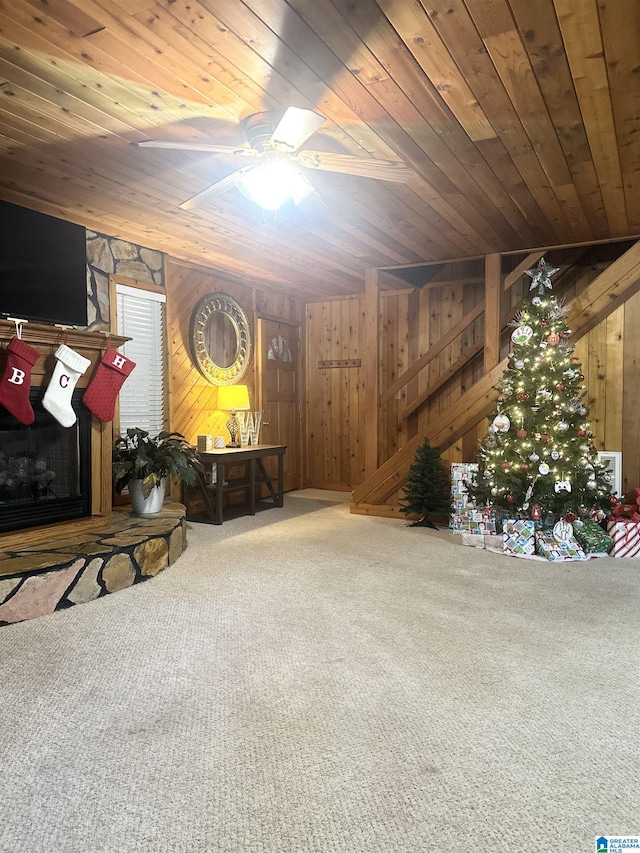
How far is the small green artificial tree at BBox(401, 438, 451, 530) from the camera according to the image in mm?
5016

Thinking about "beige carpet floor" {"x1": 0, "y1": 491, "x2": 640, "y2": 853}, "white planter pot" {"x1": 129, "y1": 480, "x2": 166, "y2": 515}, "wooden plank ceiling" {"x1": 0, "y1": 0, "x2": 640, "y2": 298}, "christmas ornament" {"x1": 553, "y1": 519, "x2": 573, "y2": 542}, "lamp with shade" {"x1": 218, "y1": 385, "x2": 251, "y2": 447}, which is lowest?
"beige carpet floor" {"x1": 0, "y1": 491, "x2": 640, "y2": 853}

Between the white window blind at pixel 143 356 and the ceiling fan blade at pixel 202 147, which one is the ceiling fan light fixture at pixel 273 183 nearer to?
the ceiling fan blade at pixel 202 147

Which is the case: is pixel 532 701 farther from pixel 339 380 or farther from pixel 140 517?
pixel 339 380

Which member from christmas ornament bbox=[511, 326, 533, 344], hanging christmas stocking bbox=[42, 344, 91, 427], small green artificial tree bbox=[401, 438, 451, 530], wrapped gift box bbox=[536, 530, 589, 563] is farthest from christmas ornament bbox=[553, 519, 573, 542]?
hanging christmas stocking bbox=[42, 344, 91, 427]

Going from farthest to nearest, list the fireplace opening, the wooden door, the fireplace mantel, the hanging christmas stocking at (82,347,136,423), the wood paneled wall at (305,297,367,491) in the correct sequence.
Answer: the wood paneled wall at (305,297,367,491)
the wooden door
the hanging christmas stocking at (82,347,136,423)
the fireplace opening
the fireplace mantel

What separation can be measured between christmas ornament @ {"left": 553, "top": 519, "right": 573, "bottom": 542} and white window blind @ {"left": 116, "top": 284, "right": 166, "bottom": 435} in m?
3.33

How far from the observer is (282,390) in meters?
6.90

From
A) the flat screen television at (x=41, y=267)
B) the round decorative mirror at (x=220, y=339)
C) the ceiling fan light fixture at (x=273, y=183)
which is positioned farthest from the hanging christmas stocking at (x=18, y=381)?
the round decorative mirror at (x=220, y=339)

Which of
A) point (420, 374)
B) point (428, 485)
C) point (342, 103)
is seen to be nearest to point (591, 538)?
point (428, 485)

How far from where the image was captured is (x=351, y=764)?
175 cm

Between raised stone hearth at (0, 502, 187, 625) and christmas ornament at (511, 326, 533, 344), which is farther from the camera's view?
christmas ornament at (511, 326, 533, 344)

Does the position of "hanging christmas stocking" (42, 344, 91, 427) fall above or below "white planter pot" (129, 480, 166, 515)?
above

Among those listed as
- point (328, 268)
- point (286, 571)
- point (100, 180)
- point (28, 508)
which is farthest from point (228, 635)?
point (328, 268)

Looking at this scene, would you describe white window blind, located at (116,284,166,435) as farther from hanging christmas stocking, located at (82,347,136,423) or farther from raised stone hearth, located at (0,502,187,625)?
raised stone hearth, located at (0,502,187,625)
